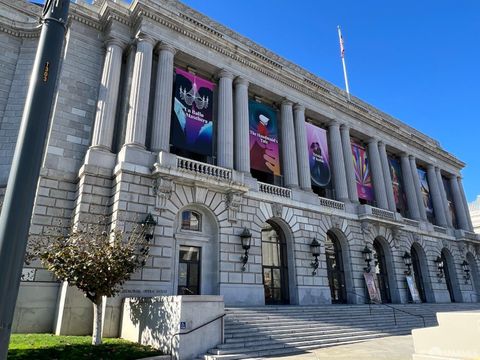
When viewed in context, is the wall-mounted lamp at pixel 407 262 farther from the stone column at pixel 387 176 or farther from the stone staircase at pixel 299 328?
the stone staircase at pixel 299 328

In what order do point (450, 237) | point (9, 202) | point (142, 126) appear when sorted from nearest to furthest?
point (9, 202) < point (142, 126) < point (450, 237)

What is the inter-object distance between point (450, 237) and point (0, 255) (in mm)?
41590

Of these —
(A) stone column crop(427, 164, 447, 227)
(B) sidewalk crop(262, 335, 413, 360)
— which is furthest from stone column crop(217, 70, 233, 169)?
(A) stone column crop(427, 164, 447, 227)

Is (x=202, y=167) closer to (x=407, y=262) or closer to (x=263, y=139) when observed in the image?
(x=263, y=139)

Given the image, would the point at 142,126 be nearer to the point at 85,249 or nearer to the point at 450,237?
the point at 85,249

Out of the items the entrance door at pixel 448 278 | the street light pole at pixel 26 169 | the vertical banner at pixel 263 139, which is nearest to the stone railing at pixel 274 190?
the vertical banner at pixel 263 139

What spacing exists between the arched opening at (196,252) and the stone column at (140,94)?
4.71 m

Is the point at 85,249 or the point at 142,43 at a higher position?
the point at 142,43

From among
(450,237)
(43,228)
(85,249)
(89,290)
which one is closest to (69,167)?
(43,228)

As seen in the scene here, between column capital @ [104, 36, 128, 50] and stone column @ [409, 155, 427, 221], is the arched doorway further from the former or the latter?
column capital @ [104, 36, 128, 50]

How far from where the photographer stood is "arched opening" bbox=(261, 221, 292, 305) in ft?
72.1

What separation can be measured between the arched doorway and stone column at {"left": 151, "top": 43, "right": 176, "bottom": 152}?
1379cm

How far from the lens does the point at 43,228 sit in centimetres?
1653

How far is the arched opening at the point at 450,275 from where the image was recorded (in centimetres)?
3556
